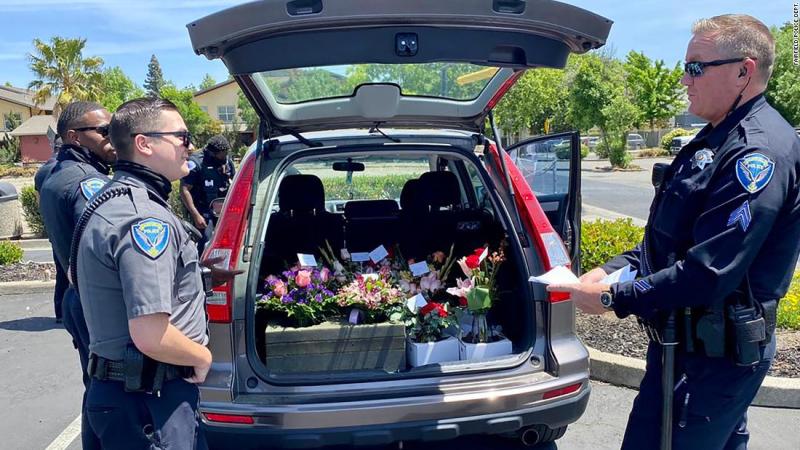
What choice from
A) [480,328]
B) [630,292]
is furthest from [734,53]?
[480,328]

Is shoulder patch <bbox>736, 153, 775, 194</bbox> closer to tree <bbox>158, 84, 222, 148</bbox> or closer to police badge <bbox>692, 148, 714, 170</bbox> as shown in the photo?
police badge <bbox>692, 148, 714, 170</bbox>

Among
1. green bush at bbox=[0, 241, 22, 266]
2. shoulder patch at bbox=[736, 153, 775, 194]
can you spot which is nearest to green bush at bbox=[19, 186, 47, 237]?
green bush at bbox=[0, 241, 22, 266]

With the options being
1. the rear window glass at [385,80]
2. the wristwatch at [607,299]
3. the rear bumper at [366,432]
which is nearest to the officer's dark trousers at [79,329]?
the rear bumper at [366,432]

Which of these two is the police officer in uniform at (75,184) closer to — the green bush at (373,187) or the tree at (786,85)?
the green bush at (373,187)

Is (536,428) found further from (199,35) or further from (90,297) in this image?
(199,35)

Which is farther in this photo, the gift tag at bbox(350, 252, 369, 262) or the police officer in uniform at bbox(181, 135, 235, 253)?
the police officer in uniform at bbox(181, 135, 235, 253)

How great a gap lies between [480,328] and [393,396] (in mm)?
750

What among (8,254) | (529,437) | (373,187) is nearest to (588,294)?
(529,437)

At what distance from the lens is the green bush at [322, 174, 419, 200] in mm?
4910

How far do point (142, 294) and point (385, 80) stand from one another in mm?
1898

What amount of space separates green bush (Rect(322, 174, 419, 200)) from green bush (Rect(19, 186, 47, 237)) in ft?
26.9

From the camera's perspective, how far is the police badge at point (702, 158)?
78.3 inches

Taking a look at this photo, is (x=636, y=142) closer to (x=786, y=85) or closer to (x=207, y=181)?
(x=786, y=85)

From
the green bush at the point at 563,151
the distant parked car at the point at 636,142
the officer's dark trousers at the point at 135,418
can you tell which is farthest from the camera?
the distant parked car at the point at 636,142
